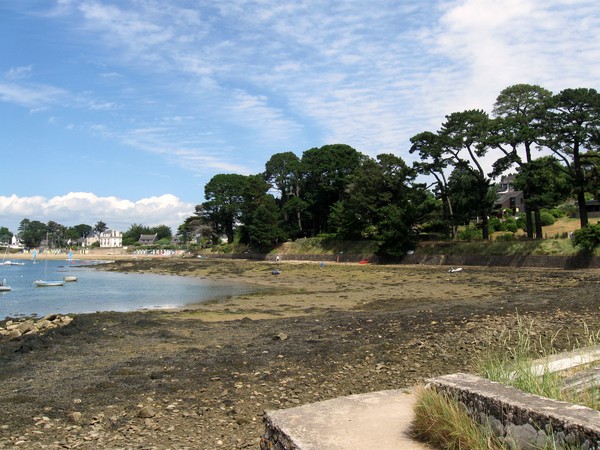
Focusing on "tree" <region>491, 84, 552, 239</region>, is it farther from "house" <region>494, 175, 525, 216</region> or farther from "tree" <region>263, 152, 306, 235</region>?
"tree" <region>263, 152, 306, 235</region>

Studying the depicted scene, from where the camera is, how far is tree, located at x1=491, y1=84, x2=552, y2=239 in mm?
45219

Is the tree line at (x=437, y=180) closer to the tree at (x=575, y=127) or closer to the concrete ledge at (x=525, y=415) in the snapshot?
the tree at (x=575, y=127)

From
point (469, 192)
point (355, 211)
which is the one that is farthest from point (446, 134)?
point (355, 211)

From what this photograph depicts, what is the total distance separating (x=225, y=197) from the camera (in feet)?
353

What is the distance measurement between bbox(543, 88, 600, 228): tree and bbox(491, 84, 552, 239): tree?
1.25 meters

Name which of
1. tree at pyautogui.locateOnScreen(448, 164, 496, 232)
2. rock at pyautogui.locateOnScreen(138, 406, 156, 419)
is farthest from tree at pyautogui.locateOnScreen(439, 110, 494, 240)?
rock at pyautogui.locateOnScreen(138, 406, 156, 419)

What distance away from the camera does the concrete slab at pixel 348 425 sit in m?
4.83

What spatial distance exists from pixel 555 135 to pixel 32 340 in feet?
143

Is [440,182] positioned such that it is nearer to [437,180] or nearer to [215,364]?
[437,180]

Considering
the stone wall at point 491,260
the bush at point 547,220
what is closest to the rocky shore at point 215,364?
the stone wall at point 491,260

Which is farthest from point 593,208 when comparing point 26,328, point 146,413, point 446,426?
point 446,426

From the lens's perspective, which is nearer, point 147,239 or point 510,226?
point 510,226

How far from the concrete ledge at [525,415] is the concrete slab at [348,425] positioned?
0.69m

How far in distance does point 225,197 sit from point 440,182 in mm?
60948
